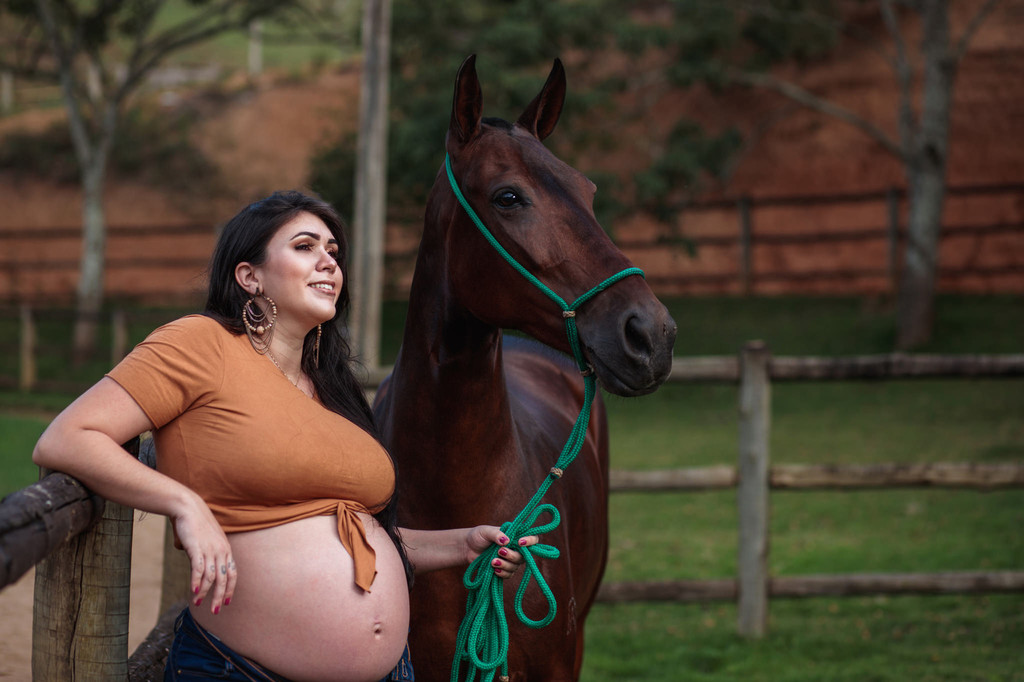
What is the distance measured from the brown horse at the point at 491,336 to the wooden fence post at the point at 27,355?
45.8 ft

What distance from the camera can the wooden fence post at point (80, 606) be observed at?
181cm

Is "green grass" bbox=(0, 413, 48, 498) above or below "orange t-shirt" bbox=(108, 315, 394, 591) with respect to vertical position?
below

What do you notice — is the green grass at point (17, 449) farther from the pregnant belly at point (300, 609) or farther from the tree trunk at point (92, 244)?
the tree trunk at point (92, 244)

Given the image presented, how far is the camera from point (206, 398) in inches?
68.4

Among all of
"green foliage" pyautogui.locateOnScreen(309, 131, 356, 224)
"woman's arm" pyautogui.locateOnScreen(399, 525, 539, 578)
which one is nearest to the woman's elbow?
"woman's arm" pyautogui.locateOnScreen(399, 525, 539, 578)

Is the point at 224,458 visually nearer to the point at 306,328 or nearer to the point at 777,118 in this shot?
the point at 306,328

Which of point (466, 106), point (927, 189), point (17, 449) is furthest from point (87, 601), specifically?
point (927, 189)

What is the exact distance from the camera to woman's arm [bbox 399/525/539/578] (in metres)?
2.15

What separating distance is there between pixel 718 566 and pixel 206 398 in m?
5.30

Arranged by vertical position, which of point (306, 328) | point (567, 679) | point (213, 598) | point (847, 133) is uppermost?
point (847, 133)

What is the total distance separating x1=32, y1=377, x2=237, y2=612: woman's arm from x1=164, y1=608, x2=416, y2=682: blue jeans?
0.59ft

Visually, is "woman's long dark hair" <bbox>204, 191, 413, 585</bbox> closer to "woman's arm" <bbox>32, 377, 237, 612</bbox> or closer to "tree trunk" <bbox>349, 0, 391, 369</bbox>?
"woman's arm" <bbox>32, 377, 237, 612</bbox>

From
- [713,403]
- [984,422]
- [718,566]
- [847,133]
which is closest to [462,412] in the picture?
[718,566]

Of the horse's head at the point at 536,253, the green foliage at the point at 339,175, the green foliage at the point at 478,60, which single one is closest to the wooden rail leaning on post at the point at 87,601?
the horse's head at the point at 536,253
